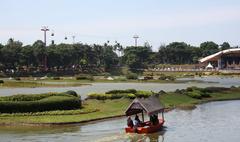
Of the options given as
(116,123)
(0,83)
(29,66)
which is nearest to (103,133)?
(116,123)

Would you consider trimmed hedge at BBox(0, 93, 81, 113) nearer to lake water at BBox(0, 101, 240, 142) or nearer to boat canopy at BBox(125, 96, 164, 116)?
lake water at BBox(0, 101, 240, 142)

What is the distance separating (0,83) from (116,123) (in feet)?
199

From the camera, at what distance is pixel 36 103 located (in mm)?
53438

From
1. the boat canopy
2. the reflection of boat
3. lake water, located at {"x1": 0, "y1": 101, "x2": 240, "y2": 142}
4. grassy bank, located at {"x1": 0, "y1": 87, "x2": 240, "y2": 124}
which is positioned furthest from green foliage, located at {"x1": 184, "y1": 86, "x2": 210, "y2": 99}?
the boat canopy

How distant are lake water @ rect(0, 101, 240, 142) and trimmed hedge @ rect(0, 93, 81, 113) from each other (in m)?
4.91

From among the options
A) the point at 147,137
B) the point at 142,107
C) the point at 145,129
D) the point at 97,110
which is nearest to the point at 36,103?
the point at 97,110

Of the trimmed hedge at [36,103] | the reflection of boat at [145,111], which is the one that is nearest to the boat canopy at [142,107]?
the reflection of boat at [145,111]

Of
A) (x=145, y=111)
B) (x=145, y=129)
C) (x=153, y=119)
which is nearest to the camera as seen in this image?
(x=145, y=129)

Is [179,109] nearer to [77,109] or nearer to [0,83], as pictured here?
[77,109]

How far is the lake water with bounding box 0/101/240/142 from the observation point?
41.1 metres

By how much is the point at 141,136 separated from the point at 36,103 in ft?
50.4

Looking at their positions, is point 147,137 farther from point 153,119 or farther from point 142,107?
point 153,119

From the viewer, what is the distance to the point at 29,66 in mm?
173000

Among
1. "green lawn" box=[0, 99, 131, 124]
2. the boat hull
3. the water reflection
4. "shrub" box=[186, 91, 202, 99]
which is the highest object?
"shrub" box=[186, 91, 202, 99]
